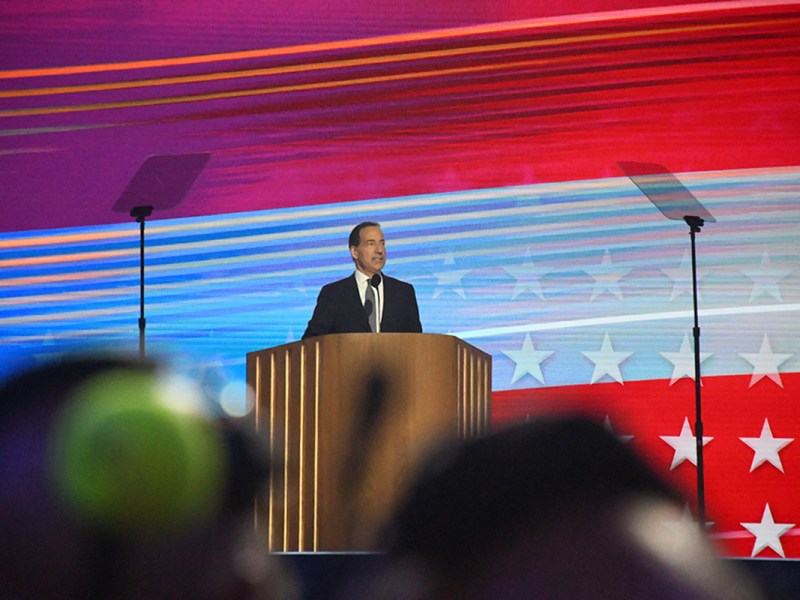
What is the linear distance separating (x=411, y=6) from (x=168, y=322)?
1702mm

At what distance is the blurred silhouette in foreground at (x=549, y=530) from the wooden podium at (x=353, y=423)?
2348 millimetres

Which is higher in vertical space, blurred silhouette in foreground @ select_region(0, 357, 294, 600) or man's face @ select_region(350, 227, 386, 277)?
man's face @ select_region(350, 227, 386, 277)

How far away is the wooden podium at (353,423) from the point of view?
9.66ft

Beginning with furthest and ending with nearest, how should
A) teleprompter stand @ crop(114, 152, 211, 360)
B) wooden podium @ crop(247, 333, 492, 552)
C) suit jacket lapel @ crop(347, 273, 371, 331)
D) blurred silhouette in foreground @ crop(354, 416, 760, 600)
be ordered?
teleprompter stand @ crop(114, 152, 211, 360) < suit jacket lapel @ crop(347, 273, 371, 331) < wooden podium @ crop(247, 333, 492, 552) < blurred silhouette in foreground @ crop(354, 416, 760, 600)

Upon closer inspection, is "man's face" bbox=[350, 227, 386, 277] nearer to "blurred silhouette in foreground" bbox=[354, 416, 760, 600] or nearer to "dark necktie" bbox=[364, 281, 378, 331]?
"dark necktie" bbox=[364, 281, 378, 331]

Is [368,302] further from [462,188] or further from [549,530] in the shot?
[549,530]

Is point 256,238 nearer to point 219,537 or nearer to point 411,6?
point 411,6

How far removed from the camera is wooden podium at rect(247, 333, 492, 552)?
9.66 feet

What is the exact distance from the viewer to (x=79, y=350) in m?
0.65

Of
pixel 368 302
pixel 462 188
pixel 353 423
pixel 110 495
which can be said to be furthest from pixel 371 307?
pixel 110 495

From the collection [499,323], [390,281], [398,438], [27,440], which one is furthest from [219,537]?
[499,323]

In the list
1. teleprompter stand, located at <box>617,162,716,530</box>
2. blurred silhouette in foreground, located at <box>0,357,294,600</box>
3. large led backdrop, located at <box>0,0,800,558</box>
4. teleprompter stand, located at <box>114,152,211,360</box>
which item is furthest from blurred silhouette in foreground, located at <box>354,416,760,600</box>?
teleprompter stand, located at <box>114,152,211,360</box>

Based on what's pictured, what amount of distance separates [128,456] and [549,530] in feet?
0.69

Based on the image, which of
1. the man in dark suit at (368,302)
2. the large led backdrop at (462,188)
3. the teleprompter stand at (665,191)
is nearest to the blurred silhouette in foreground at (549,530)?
the man in dark suit at (368,302)
